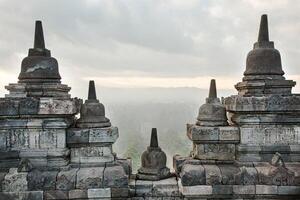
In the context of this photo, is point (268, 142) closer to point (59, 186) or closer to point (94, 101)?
point (94, 101)

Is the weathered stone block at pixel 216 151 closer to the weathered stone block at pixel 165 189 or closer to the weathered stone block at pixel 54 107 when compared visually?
the weathered stone block at pixel 165 189

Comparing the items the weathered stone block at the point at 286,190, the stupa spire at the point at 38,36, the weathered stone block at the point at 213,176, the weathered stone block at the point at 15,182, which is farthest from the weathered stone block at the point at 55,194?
the weathered stone block at the point at 286,190

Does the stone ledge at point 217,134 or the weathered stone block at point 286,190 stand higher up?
the stone ledge at point 217,134

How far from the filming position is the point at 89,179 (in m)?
6.45

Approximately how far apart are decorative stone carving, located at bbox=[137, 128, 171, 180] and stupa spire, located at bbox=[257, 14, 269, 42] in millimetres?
2970

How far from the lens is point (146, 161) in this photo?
725cm

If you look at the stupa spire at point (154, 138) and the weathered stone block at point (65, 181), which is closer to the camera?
the weathered stone block at point (65, 181)

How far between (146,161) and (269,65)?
3.19 meters

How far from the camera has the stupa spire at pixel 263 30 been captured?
722 cm

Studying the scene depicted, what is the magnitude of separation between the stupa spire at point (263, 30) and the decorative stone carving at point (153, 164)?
2.97 meters

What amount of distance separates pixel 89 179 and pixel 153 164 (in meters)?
1.42

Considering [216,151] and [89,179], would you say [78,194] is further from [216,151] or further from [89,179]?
[216,151]

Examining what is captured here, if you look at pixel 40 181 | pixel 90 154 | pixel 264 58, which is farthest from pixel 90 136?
pixel 264 58

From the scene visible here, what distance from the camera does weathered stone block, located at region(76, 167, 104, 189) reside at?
6.42 meters
